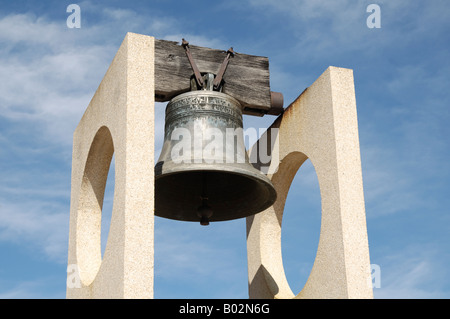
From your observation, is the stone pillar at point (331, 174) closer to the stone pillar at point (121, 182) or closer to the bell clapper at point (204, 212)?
the bell clapper at point (204, 212)

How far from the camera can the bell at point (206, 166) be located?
5728mm

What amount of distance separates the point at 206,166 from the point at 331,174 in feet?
3.48

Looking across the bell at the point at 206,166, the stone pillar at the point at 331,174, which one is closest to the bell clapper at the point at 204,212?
the bell at the point at 206,166

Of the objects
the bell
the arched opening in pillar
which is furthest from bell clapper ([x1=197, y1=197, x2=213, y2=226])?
the arched opening in pillar

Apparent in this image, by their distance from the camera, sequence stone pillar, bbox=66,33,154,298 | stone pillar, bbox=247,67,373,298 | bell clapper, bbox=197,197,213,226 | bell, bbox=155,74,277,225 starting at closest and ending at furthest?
stone pillar, bbox=66,33,154,298, stone pillar, bbox=247,67,373,298, bell, bbox=155,74,277,225, bell clapper, bbox=197,197,213,226

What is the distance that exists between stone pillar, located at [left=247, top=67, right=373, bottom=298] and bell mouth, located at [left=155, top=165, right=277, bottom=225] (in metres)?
0.56

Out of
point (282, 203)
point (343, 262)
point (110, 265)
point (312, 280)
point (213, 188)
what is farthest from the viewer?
point (282, 203)

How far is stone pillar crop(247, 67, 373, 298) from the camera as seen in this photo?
556cm

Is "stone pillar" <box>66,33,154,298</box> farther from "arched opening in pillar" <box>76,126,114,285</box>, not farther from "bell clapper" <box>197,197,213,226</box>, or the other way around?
"bell clapper" <box>197,197,213,226</box>

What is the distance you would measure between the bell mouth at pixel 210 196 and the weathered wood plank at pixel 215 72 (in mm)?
726

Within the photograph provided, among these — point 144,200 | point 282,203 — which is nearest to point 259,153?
point 282,203
